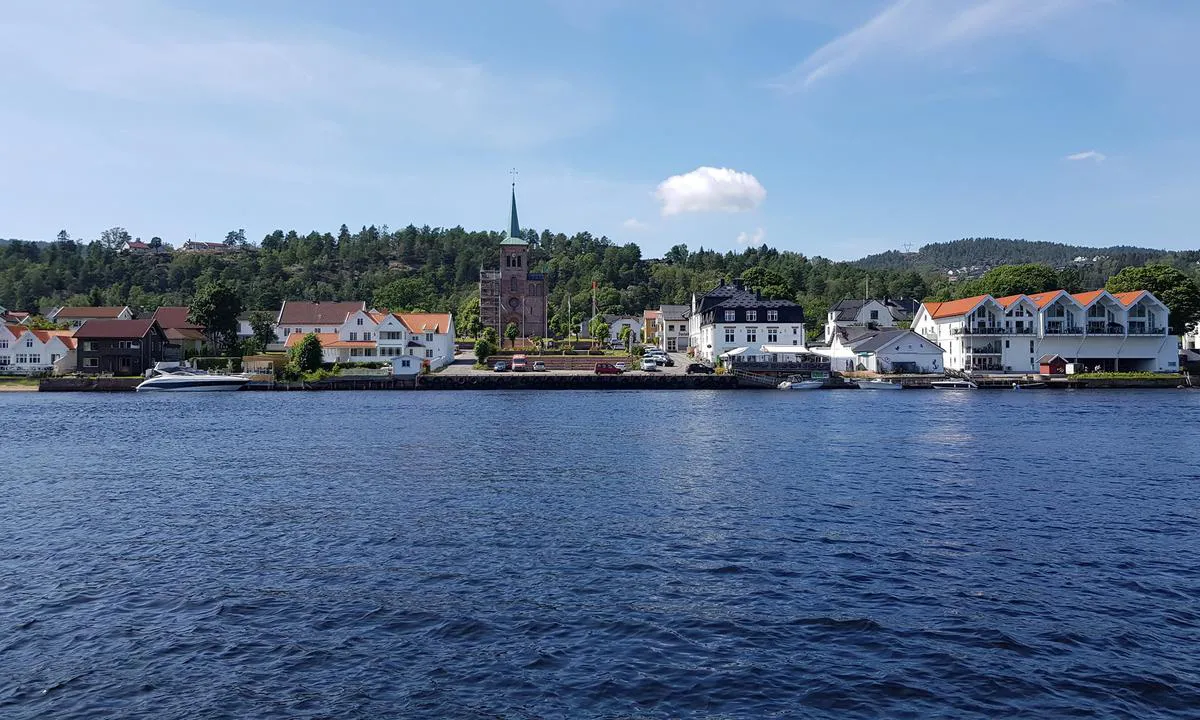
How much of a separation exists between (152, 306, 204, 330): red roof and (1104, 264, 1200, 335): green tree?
11231 cm

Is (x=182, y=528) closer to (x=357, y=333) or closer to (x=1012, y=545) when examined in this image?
(x=1012, y=545)

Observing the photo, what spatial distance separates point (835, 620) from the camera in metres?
15.0

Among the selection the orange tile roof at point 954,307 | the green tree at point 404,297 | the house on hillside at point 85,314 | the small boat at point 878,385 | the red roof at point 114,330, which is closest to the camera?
the small boat at point 878,385

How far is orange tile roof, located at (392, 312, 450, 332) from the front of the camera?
3712 inches

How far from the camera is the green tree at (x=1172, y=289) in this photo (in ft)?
303

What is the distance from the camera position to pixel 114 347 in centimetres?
8781

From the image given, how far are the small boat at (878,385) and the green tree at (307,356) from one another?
54.5 m

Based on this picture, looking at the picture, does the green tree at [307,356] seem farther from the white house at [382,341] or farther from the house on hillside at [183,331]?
the house on hillside at [183,331]

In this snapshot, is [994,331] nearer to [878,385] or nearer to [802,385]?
[878,385]

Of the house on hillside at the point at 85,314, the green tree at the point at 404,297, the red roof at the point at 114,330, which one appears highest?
the green tree at the point at 404,297

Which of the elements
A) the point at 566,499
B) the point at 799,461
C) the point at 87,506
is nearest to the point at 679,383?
the point at 799,461

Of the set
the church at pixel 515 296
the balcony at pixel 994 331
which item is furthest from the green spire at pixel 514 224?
the balcony at pixel 994 331

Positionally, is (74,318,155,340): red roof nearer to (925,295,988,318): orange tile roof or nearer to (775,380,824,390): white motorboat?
(775,380,824,390): white motorboat

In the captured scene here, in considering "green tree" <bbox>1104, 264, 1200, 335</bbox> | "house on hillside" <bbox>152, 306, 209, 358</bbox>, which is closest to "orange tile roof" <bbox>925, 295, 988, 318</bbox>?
"green tree" <bbox>1104, 264, 1200, 335</bbox>
